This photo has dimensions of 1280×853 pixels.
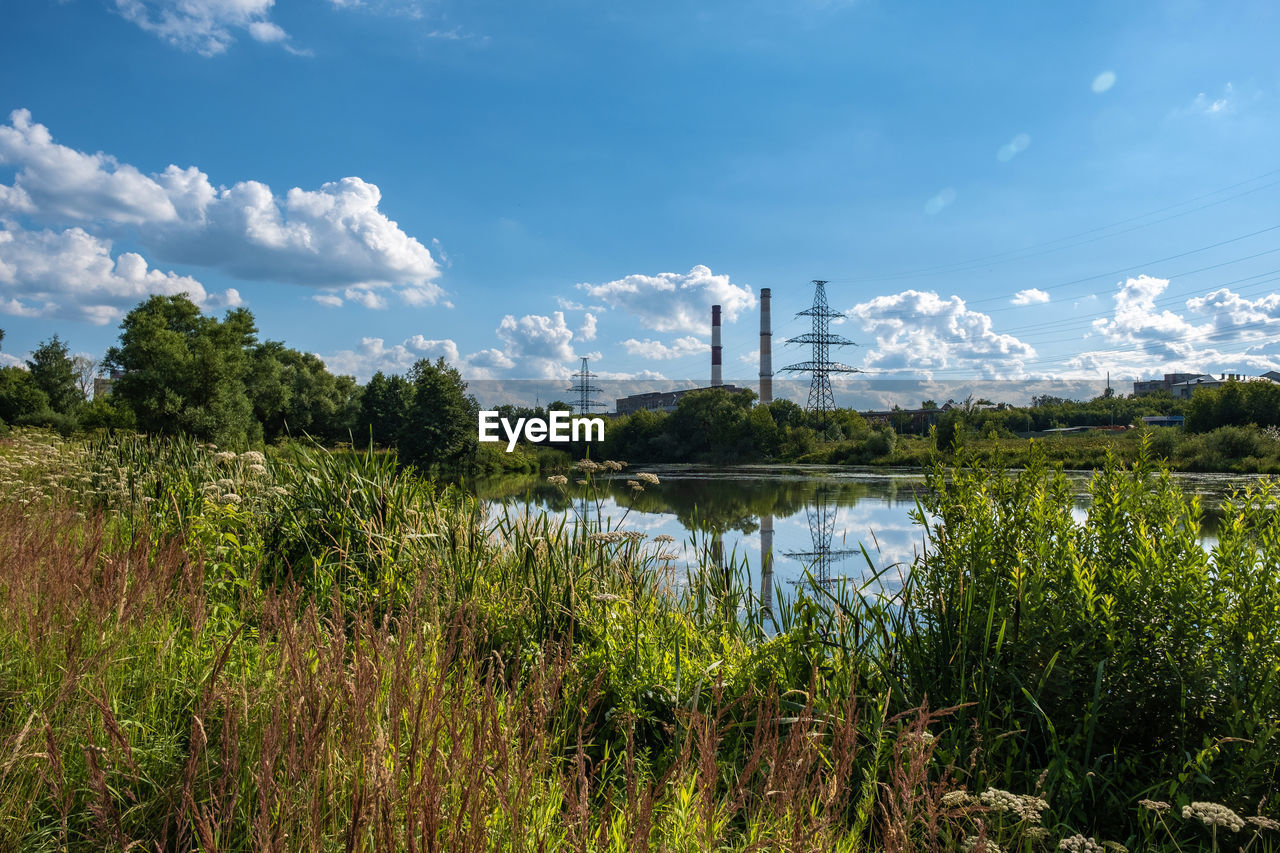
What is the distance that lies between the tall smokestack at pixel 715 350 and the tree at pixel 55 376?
174 feet

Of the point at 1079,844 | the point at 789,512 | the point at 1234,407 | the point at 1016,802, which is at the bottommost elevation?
the point at 789,512

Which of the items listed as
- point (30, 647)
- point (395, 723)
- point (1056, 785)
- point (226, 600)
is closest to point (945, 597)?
point (1056, 785)

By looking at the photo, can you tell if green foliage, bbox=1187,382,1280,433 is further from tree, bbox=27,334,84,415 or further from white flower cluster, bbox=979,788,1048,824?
tree, bbox=27,334,84,415

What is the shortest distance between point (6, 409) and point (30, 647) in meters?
52.4

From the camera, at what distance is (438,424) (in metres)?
41.6

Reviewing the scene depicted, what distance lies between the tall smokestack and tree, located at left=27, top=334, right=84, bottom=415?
53043 millimetres

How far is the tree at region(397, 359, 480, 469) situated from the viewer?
4053 cm

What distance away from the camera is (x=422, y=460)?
132ft

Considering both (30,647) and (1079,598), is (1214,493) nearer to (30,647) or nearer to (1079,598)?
(1079,598)

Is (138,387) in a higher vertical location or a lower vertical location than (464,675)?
higher

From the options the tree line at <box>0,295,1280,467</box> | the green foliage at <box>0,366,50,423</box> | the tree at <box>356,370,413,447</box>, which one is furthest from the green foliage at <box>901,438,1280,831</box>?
the green foliage at <box>0,366,50,423</box>

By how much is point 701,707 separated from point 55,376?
5743 centimetres

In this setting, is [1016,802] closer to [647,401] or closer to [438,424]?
[438,424]

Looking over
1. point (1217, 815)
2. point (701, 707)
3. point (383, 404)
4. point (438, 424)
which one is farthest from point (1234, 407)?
point (383, 404)
